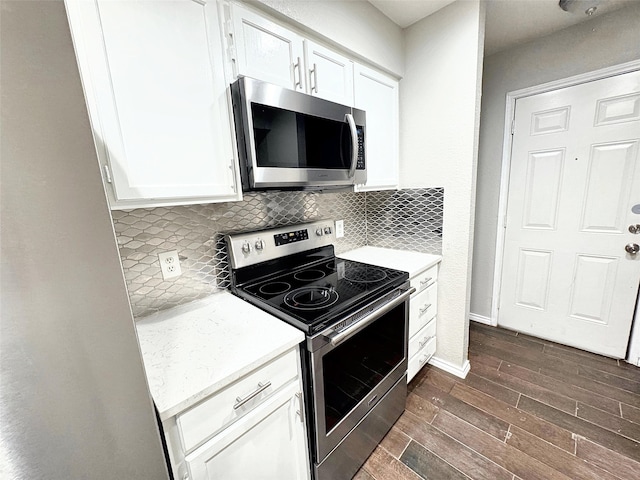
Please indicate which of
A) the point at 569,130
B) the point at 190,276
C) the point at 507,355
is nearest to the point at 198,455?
the point at 190,276

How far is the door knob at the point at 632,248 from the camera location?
1801 millimetres

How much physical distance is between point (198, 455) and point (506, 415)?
1.75m

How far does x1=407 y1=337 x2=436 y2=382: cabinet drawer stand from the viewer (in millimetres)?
1693

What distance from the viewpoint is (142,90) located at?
85 centimetres

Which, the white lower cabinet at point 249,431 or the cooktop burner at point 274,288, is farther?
the cooktop burner at point 274,288

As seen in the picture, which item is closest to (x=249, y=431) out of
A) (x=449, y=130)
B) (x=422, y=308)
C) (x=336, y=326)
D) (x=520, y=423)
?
(x=336, y=326)

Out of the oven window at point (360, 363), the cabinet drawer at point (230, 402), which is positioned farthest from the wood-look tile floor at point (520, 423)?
the cabinet drawer at point (230, 402)

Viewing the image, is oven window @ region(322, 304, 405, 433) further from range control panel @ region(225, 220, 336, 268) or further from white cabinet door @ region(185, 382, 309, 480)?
range control panel @ region(225, 220, 336, 268)

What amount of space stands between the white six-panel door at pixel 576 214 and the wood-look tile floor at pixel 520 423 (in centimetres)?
33

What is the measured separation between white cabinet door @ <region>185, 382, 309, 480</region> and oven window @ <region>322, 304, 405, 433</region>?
0.15m

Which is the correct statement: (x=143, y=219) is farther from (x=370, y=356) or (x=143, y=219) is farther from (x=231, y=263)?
(x=370, y=356)

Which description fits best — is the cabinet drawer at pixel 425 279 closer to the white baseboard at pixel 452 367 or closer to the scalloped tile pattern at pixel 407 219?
the scalloped tile pattern at pixel 407 219

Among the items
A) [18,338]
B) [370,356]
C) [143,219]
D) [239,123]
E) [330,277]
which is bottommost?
[370,356]

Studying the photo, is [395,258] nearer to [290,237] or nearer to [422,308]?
[422,308]
